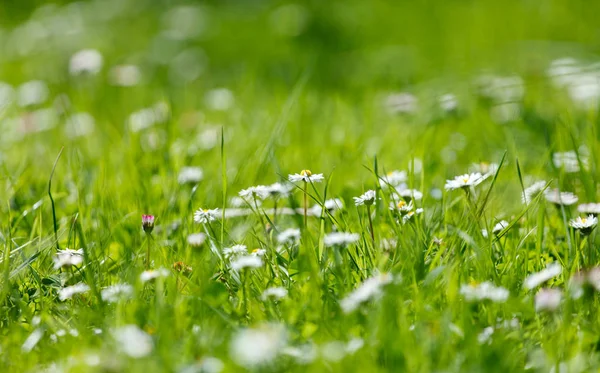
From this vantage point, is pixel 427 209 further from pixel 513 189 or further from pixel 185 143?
pixel 185 143

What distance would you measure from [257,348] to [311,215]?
0.87 meters

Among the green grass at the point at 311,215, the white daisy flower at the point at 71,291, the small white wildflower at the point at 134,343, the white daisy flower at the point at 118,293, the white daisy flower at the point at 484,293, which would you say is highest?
the small white wildflower at the point at 134,343

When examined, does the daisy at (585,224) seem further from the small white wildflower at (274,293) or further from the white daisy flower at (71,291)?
the white daisy flower at (71,291)

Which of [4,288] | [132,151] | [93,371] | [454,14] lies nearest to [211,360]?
[93,371]

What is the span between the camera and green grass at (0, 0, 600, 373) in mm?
1282

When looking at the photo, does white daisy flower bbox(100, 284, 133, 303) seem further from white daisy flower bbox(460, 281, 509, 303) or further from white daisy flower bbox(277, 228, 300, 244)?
white daisy flower bbox(460, 281, 509, 303)

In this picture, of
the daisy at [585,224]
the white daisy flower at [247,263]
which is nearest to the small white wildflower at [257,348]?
the white daisy flower at [247,263]

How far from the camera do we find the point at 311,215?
6.33ft

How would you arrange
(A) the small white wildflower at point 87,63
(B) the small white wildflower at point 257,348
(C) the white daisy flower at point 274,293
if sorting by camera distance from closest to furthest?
(B) the small white wildflower at point 257,348 → (C) the white daisy flower at point 274,293 → (A) the small white wildflower at point 87,63

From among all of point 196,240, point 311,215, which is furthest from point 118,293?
point 311,215

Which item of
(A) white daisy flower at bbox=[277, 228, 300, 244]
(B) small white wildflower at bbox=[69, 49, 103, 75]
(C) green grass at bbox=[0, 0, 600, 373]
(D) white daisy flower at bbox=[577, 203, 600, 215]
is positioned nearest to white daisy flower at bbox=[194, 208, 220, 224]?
(C) green grass at bbox=[0, 0, 600, 373]

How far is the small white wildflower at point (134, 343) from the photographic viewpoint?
3.80 feet

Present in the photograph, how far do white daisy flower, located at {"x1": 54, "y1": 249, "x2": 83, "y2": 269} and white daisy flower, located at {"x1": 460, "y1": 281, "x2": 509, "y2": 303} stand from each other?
84cm

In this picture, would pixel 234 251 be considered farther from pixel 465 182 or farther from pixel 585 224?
pixel 585 224
